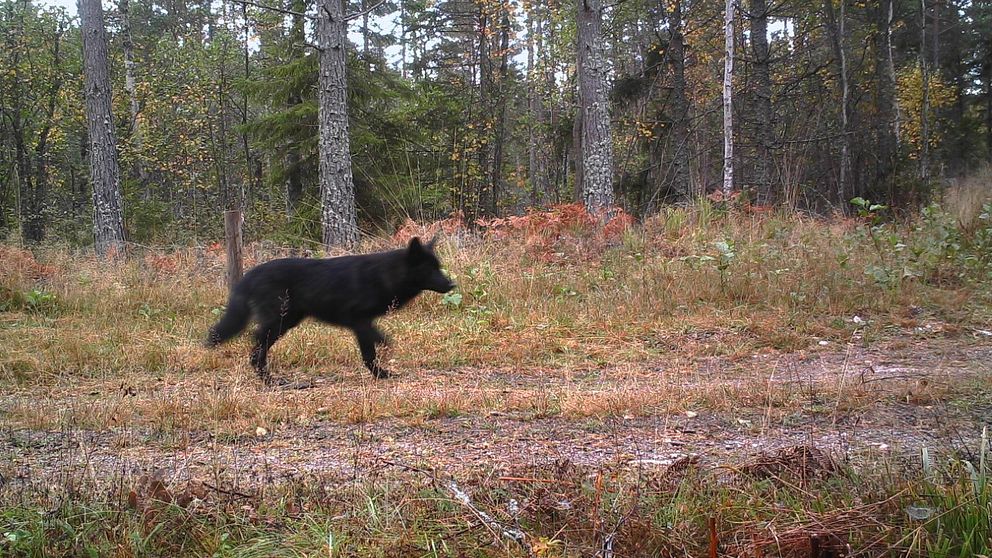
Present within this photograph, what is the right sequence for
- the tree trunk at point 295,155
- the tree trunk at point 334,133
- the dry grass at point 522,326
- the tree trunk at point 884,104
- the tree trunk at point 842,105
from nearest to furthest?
the dry grass at point 522,326 → the tree trunk at point 334,133 → the tree trunk at point 295,155 → the tree trunk at point 884,104 → the tree trunk at point 842,105

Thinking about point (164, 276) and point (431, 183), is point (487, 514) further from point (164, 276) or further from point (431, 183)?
point (431, 183)

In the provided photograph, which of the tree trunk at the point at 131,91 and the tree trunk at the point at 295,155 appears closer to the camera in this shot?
the tree trunk at the point at 295,155

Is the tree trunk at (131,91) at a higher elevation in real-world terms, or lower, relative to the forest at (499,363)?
higher

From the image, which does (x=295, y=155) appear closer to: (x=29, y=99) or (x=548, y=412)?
(x=29, y=99)

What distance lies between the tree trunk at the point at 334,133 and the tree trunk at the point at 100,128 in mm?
5948

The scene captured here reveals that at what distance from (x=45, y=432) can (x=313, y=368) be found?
96.9 inches

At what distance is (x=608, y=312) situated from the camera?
7684 mm

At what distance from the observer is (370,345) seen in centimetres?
590

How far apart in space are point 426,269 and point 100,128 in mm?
12565

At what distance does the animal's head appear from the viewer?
20.2ft

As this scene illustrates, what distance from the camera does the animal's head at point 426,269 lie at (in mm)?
6156

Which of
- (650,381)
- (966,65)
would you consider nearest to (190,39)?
(650,381)

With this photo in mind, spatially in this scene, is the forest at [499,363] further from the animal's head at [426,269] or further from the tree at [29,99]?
the tree at [29,99]

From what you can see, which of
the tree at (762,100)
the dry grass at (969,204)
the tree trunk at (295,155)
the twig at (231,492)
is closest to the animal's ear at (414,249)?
the twig at (231,492)
